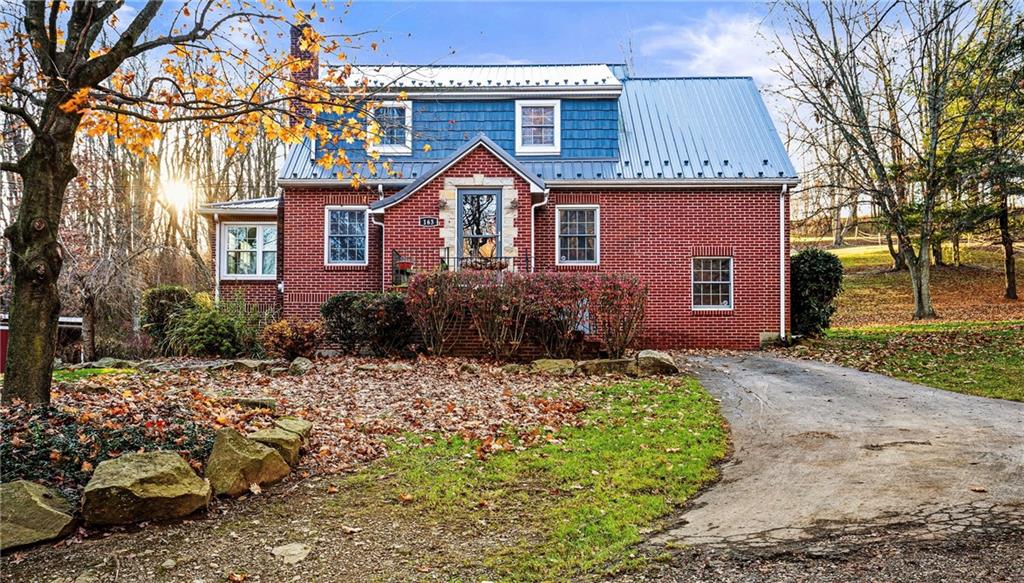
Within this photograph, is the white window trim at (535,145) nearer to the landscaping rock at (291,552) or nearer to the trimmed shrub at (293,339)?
the trimmed shrub at (293,339)

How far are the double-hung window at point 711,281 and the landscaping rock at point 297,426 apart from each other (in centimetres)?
1175

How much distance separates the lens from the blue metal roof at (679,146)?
16.5 m

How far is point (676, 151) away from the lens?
675 inches

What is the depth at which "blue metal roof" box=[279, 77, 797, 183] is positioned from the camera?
54.1 feet

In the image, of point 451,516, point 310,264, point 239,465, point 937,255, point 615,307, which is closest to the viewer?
point 451,516

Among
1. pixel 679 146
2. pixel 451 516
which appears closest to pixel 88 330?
pixel 451 516

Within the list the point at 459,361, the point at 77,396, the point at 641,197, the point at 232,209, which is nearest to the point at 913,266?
the point at 641,197

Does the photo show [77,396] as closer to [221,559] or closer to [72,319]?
[221,559]

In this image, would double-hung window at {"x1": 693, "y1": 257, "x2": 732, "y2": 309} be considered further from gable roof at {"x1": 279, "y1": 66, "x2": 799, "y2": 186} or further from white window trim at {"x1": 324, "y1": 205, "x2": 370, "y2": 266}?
white window trim at {"x1": 324, "y1": 205, "x2": 370, "y2": 266}

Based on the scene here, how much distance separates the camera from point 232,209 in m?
18.9

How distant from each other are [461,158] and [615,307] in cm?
558

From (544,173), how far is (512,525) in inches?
502

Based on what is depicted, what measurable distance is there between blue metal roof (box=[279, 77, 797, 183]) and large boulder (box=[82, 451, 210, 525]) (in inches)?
452

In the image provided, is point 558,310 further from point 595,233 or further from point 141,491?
point 141,491
